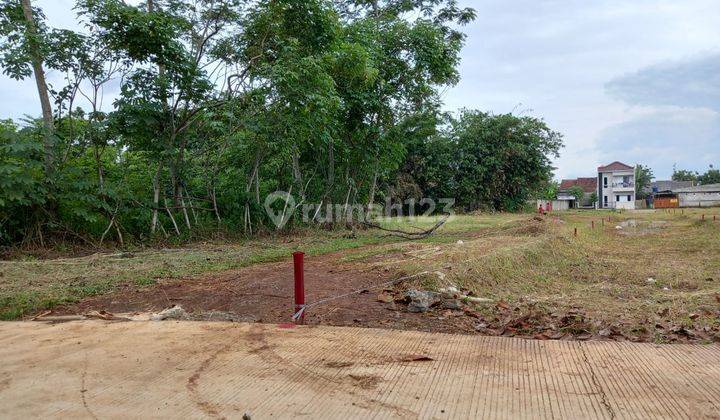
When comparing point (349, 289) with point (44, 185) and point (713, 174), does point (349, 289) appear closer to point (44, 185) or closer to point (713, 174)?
point (44, 185)

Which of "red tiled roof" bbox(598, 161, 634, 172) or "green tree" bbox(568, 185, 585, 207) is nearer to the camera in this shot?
"red tiled roof" bbox(598, 161, 634, 172)

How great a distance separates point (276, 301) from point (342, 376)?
8.46 feet

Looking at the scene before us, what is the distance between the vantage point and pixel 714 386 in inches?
96.4

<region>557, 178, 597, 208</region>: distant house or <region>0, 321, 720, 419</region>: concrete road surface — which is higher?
<region>557, 178, 597, 208</region>: distant house

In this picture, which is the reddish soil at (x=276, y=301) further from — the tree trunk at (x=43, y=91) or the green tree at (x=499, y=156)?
the green tree at (x=499, y=156)

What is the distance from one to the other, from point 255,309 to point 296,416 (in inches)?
109

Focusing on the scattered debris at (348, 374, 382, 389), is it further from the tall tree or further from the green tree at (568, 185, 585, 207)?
the green tree at (568, 185, 585, 207)

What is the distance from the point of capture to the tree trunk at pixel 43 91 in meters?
8.80

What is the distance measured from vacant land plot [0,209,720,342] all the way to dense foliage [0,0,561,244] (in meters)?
1.66

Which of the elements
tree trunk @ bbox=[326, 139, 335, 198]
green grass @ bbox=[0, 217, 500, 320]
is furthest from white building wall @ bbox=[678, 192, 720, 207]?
green grass @ bbox=[0, 217, 500, 320]

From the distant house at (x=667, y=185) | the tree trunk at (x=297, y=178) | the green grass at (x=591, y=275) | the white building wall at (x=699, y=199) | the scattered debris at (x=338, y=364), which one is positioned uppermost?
the distant house at (x=667, y=185)

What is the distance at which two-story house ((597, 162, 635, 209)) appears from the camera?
54594mm

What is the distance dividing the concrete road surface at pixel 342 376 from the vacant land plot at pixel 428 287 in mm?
837

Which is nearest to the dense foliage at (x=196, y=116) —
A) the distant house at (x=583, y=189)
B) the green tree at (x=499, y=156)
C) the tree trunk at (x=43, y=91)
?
the tree trunk at (x=43, y=91)
